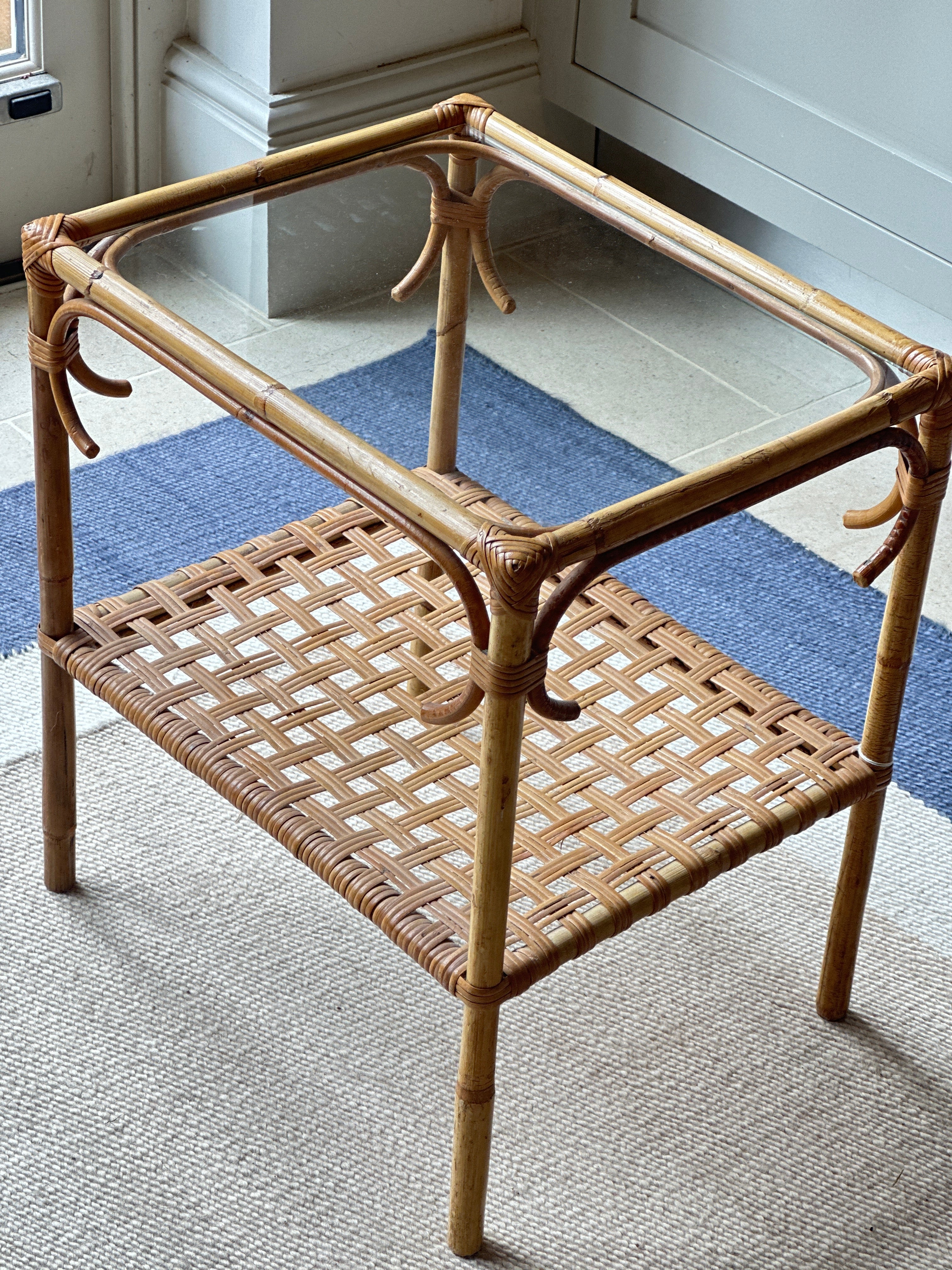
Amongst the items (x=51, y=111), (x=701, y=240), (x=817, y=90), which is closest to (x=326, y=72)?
(x=51, y=111)

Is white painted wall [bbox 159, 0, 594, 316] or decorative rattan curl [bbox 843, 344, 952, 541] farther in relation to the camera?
white painted wall [bbox 159, 0, 594, 316]

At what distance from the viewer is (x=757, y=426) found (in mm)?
979

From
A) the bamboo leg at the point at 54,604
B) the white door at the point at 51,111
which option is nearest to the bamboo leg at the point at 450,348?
the bamboo leg at the point at 54,604

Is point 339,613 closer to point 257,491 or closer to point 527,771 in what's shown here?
point 527,771

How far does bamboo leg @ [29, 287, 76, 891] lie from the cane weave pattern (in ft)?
0.13

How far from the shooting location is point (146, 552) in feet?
5.48

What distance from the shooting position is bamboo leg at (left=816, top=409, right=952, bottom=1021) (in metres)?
1.01

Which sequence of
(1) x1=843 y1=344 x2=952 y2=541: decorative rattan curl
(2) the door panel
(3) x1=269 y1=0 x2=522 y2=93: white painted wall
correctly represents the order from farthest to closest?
1. (3) x1=269 y1=0 x2=522 y2=93: white painted wall
2. (2) the door panel
3. (1) x1=843 y1=344 x2=952 y2=541: decorative rattan curl

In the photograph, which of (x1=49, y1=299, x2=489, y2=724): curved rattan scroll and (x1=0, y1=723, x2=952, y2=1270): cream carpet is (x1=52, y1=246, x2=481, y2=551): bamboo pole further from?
(x1=0, y1=723, x2=952, y2=1270): cream carpet

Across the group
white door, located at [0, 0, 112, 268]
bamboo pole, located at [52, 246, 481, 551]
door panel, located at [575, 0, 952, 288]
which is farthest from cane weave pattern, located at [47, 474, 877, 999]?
white door, located at [0, 0, 112, 268]

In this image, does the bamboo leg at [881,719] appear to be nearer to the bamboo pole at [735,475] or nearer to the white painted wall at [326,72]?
the bamboo pole at [735,475]

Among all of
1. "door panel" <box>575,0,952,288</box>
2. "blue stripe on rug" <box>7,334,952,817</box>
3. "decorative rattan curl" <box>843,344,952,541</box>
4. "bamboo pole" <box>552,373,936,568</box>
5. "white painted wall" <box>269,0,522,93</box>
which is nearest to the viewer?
"bamboo pole" <box>552,373,936,568</box>

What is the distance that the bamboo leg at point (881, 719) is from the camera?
1.01m

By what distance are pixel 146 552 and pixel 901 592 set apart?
855mm
